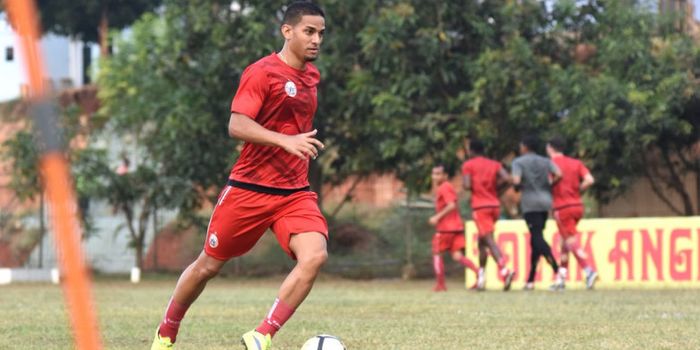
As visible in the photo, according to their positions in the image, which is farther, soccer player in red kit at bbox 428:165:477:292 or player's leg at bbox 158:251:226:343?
soccer player in red kit at bbox 428:165:477:292

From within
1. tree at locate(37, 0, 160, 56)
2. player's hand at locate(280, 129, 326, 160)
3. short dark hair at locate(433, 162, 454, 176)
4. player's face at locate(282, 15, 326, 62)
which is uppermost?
tree at locate(37, 0, 160, 56)

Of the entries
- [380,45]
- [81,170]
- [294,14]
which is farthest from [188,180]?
[294,14]

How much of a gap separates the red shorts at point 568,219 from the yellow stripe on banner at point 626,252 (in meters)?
2.06

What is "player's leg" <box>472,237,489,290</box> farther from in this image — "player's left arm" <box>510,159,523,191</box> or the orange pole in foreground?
the orange pole in foreground

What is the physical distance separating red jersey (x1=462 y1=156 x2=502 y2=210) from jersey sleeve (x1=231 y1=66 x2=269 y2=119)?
10.8 metres

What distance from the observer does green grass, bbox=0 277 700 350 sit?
919 centimetres

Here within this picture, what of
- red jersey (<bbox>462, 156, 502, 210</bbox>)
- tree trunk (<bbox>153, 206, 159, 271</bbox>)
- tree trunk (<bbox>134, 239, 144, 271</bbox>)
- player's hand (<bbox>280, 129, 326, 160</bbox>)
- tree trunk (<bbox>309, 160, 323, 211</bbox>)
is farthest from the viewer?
tree trunk (<bbox>153, 206, 159, 271</bbox>)

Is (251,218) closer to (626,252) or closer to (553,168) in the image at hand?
(553,168)

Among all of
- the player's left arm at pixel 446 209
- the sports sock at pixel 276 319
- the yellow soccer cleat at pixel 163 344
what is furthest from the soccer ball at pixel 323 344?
the player's left arm at pixel 446 209

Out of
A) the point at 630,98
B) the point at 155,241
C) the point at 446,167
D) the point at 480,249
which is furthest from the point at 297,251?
the point at 155,241

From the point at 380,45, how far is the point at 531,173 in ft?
20.5

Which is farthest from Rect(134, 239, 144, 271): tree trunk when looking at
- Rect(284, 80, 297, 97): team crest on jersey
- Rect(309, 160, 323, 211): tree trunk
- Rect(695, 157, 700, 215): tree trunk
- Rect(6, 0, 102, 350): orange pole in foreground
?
Rect(6, 0, 102, 350): orange pole in foreground

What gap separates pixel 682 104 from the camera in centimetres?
2266

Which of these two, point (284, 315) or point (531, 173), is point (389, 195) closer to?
point (531, 173)
